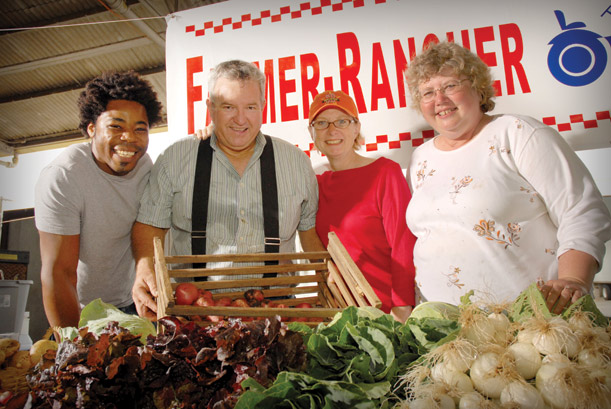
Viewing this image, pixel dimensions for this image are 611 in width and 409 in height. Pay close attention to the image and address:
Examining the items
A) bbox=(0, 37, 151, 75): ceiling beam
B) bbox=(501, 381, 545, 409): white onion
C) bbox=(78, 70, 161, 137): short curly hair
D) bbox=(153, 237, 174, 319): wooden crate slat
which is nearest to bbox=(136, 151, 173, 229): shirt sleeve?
bbox=(78, 70, 161, 137): short curly hair

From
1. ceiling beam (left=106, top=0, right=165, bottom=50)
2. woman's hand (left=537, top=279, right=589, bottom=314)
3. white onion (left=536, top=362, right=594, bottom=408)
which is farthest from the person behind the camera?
ceiling beam (left=106, top=0, right=165, bottom=50)

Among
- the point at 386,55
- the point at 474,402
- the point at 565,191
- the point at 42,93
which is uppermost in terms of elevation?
the point at 42,93

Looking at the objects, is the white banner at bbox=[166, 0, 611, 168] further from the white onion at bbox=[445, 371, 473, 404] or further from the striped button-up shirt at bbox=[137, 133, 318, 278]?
the white onion at bbox=[445, 371, 473, 404]

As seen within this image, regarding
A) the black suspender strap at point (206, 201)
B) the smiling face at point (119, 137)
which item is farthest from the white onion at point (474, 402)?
the smiling face at point (119, 137)

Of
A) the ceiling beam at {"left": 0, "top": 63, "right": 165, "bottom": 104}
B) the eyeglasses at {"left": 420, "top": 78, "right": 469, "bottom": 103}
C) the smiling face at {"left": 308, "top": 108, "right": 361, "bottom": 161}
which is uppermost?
the ceiling beam at {"left": 0, "top": 63, "right": 165, "bottom": 104}

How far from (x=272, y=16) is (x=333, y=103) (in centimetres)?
106

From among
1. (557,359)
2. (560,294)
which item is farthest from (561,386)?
(560,294)

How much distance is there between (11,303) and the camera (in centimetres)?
382

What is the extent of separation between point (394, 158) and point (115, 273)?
1.77 m

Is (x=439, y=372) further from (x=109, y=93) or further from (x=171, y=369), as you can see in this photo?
(x=109, y=93)

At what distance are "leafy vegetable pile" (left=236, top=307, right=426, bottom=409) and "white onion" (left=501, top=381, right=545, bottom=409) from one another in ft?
0.71

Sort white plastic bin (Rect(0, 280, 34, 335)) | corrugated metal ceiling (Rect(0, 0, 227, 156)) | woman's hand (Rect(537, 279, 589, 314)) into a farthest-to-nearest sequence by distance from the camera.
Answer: corrugated metal ceiling (Rect(0, 0, 227, 156)) < white plastic bin (Rect(0, 280, 34, 335)) < woman's hand (Rect(537, 279, 589, 314))

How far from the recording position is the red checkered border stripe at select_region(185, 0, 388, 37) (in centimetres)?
286

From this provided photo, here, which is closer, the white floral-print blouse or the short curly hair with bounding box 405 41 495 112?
the white floral-print blouse
